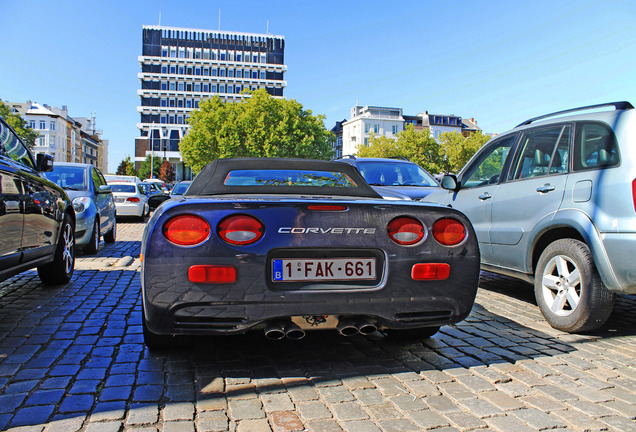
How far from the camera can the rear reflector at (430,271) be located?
3.13 metres

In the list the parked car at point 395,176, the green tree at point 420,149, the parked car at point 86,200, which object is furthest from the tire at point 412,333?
the green tree at point 420,149

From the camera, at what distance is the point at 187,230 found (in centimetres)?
295

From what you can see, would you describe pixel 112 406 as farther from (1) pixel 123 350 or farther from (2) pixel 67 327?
(2) pixel 67 327

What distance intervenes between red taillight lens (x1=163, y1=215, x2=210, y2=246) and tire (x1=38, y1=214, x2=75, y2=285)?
362cm

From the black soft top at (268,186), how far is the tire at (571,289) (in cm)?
171

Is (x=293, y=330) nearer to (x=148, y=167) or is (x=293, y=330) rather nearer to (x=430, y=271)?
(x=430, y=271)

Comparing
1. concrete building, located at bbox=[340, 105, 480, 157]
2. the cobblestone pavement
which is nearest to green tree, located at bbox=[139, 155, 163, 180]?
concrete building, located at bbox=[340, 105, 480, 157]

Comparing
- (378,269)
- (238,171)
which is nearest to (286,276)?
(378,269)

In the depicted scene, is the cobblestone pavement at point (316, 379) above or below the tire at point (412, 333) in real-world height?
below

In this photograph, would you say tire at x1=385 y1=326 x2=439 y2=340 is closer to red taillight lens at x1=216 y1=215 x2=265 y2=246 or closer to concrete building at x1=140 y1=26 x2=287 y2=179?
red taillight lens at x1=216 y1=215 x2=265 y2=246

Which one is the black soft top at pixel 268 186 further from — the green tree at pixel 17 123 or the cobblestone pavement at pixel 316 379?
the green tree at pixel 17 123

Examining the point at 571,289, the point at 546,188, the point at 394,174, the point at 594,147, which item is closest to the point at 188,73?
the point at 394,174

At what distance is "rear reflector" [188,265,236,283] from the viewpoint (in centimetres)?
290

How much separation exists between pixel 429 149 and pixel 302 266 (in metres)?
71.3
